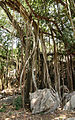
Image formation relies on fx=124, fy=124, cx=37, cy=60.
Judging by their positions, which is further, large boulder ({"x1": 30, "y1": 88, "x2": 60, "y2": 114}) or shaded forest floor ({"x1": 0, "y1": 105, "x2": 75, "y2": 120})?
large boulder ({"x1": 30, "y1": 88, "x2": 60, "y2": 114})

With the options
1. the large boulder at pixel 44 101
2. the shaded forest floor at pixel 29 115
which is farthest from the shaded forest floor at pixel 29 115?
the large boulder at pixel 44 101

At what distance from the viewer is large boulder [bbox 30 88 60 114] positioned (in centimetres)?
255

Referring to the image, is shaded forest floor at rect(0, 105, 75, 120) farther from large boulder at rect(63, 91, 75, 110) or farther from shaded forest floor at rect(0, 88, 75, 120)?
large boulder at rect(63, 91, 75, 110)

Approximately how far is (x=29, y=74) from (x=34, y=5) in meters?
1.79

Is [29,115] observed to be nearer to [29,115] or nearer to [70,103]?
[29,115]

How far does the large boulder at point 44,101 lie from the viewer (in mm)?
2551

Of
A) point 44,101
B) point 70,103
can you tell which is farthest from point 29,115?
point 70,103

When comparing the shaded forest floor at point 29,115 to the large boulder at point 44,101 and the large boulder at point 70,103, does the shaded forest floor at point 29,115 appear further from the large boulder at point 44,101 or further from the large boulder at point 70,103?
the large boulder at point 70,103

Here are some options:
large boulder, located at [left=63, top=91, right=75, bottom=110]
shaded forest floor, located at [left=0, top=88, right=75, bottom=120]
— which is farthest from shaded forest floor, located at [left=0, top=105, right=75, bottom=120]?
large boulder, located at [left=63, top=91, right=75, bottom=110]

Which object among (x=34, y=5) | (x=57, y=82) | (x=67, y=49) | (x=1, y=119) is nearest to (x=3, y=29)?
(x=34, y=5)

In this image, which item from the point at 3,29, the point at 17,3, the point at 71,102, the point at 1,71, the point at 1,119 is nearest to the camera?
the point at 1,119

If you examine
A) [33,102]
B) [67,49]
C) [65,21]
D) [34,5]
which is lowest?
[33,102]

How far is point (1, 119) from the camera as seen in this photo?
2293mm

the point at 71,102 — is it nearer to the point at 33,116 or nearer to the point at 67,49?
the point at 33,116
